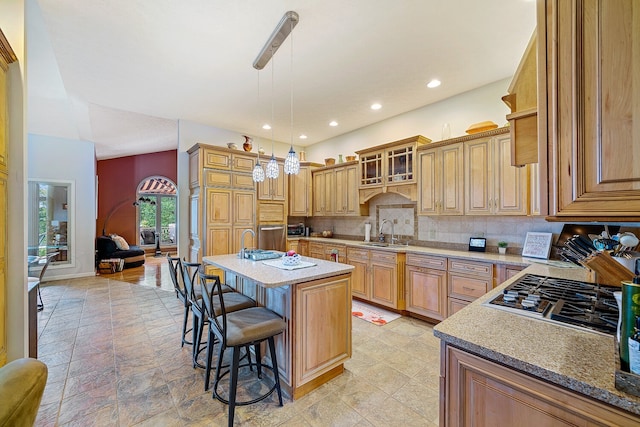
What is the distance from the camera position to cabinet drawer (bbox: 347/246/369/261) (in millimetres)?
4059

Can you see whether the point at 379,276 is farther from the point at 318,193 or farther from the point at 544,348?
the point at 544,348

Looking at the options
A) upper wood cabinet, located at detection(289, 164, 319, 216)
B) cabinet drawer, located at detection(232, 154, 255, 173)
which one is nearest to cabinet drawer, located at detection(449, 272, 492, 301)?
upper wood cabinet, located at detection(289, 164, 319, 216)

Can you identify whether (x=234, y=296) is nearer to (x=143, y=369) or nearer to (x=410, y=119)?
(x=143, y=369)

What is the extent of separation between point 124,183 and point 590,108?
32.8 feet

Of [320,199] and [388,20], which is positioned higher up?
[388,20]

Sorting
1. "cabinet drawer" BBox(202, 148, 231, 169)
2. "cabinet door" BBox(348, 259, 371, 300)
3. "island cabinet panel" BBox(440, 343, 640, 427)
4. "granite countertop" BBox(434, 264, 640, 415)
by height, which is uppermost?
"cabinet drawer" BBox(202, 148, 231, 169)

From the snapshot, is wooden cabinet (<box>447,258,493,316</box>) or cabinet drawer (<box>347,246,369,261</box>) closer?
wooden cabinet (<box>447,258,493,316</box>)

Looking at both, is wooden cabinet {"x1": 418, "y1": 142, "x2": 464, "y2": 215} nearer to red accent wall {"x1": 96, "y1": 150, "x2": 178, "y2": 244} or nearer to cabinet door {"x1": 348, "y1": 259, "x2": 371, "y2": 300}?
cabinet door {"x1": 348, "y1": 259, "x2": 371, "y2": 300}

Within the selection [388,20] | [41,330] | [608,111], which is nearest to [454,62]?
[388,20]

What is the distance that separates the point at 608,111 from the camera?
0.75 meters

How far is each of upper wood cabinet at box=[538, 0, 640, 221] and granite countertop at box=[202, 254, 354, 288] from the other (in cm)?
153

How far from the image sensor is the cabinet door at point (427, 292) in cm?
323

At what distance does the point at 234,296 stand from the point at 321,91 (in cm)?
283

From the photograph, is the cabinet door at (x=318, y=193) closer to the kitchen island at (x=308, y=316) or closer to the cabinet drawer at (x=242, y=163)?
the cabinet drawer at (x=242, y=163)
